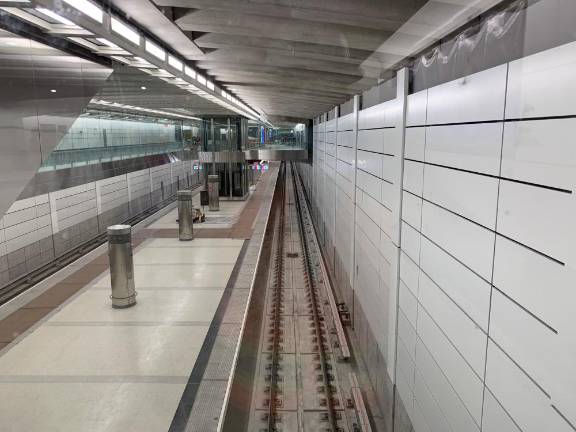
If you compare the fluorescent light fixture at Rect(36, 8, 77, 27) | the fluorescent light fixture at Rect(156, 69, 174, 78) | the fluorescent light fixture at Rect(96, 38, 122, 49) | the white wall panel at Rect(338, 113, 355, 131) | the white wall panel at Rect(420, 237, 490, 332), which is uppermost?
the fluorescent light fixture at Rect(156, 69, 174, 78)

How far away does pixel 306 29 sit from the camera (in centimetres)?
342

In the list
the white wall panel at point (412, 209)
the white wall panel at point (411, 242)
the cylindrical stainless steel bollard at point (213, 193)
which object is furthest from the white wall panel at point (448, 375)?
the cylindrical stainless steel bollard at point (213, 193)

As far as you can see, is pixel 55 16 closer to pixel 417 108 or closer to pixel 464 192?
pixel 464 192

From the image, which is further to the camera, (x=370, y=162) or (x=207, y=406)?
(x=370, y=162)

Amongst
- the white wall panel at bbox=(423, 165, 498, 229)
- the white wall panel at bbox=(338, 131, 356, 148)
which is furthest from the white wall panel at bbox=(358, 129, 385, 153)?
the white wall panel at bbox=(423, 165, 498, 229)

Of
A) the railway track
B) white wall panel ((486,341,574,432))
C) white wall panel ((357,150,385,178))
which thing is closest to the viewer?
white wall panel ((486,341,574,432))

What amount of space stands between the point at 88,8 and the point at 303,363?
5444 mm

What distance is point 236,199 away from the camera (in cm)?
1802

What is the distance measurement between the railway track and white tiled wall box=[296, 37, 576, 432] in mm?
1257

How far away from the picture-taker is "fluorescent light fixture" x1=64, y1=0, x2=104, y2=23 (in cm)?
239

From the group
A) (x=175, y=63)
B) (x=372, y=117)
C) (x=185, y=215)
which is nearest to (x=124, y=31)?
(x=175, y=63)

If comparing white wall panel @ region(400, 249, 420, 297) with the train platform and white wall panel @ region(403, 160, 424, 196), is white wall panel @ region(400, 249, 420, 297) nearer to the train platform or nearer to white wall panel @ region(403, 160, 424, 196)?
white wall panel @ region(403, 160, 424, 196)

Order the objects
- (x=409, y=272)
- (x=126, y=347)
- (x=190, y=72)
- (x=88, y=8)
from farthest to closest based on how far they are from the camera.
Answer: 1. (x=190, y=72)
2. (x=126, y=347)
3. (x=409, y=272)
4. (x=88, y=8)

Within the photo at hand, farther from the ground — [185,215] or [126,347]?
[185,215]
